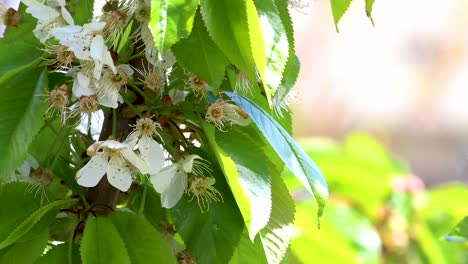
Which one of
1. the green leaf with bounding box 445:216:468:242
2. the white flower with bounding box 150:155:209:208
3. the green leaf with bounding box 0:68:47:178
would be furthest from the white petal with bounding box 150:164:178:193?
the green leaf with bounding box 445:216:468:242

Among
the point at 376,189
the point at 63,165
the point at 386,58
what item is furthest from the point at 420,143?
the point at 63,165

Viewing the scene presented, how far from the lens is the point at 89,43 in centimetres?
67

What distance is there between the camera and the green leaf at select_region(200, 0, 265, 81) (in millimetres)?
647

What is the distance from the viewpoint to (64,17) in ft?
2.31

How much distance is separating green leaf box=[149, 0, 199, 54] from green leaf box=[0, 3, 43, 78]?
0.15 meters

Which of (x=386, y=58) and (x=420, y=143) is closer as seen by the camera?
(x=386, y=58)

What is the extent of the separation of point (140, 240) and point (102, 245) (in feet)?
0.13

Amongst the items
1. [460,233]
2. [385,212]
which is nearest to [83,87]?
[460,233]

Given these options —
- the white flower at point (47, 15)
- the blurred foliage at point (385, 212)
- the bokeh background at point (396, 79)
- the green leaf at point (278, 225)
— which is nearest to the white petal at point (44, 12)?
the white flower at point (47, 15)

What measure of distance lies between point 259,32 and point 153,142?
13cm

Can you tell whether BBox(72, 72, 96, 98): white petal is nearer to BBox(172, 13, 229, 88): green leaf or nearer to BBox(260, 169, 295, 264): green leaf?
BBox(172, 13, 229, 88): green leaf

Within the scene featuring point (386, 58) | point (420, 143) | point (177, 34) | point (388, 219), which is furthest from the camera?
point (420, 143)

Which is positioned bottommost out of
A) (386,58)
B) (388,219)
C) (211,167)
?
(388,219)

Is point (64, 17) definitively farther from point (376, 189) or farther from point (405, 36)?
point (405, 36)
